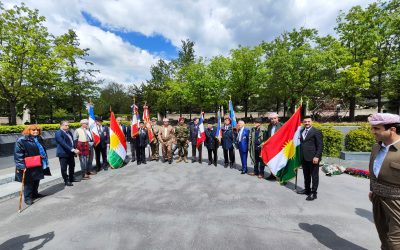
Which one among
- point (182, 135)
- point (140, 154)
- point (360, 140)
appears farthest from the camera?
point (140, 154)

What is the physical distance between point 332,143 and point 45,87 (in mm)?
24049

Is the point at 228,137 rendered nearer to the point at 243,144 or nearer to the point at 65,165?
the point at 243,144

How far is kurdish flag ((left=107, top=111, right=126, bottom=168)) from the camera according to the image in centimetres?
900

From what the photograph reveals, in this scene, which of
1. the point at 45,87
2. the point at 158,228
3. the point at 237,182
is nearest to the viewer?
the point at 158,228

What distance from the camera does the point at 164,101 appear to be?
3803 cm

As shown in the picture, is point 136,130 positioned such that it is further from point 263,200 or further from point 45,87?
point 45,87

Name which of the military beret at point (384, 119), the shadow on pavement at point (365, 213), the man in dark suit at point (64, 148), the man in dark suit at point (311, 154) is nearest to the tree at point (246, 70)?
the man in dark suit at point (311, 154)

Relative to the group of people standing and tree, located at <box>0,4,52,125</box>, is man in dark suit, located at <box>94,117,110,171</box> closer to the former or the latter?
the group of people standing

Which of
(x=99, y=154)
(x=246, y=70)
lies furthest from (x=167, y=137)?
(x=246, y=70)

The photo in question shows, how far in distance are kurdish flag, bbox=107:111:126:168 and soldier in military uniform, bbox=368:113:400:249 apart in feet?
27.0

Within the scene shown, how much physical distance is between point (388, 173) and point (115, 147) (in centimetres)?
843

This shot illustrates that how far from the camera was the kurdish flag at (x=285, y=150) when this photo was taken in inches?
243

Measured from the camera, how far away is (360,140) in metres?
8.95

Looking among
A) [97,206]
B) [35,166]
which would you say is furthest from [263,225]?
[35,166]
